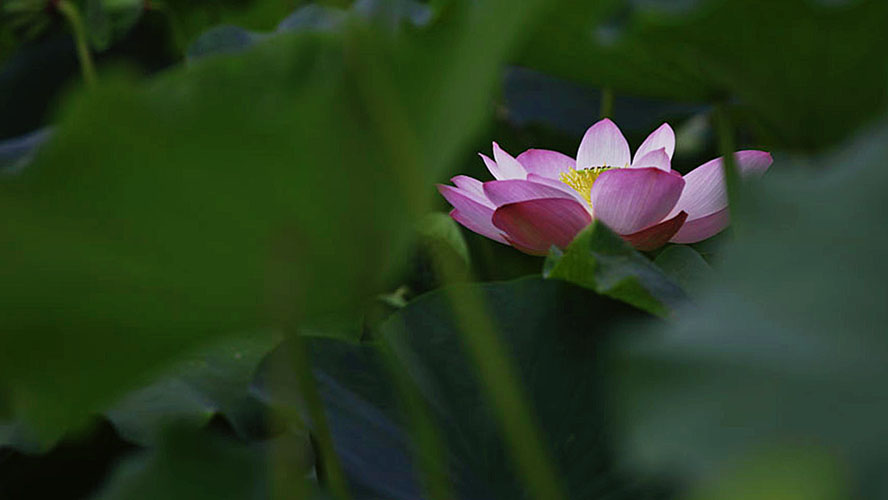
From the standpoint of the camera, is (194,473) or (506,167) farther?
(506,167)

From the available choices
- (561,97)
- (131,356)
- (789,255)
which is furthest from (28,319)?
(561,97)

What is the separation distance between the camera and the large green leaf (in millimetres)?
199

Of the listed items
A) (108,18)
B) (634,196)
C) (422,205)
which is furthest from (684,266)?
(108,18)

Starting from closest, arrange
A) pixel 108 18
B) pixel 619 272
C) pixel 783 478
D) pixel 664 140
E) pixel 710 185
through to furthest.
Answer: pixel 783 478 → pixel 619 272 → pixel 710 185 → pixel 664 140 → pixel 108 18

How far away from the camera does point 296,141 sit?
21 cm

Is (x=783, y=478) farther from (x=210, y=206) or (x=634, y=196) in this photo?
(x=634, y=196)

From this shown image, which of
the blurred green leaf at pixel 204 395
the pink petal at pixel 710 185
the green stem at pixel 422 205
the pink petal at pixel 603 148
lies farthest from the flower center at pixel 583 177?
the green stem at pixel 422 205

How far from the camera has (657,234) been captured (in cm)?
51

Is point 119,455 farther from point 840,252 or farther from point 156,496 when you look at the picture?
point 840,252

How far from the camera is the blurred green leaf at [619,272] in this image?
0.39m

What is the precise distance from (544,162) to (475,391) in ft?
0.74

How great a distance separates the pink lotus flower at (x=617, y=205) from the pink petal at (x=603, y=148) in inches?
2.4

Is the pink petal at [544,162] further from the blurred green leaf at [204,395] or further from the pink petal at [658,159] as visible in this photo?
the blurred green leaf at [204,395]

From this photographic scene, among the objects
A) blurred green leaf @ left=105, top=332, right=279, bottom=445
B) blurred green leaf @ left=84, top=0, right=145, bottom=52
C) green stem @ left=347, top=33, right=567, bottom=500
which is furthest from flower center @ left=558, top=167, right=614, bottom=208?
blurred green leaf @ left=84, top=0, right=145, bottom=52
